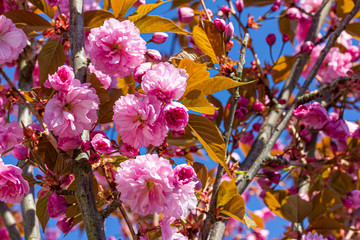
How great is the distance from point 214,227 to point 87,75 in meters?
0.49

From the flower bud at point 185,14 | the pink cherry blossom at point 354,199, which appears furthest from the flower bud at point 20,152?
the pink cherry blossom at point 354,199

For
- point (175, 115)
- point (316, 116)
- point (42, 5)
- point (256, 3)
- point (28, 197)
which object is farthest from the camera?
point (256, 3)

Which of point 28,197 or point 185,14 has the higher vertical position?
point 185,14

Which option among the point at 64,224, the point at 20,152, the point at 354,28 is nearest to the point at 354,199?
the point at 354,28

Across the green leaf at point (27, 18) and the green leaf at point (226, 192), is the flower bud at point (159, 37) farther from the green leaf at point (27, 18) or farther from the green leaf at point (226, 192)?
the green leaf at point (226, 192)

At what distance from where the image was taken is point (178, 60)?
923mm

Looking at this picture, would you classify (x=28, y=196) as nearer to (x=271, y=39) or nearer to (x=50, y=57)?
(x=50, y=57)

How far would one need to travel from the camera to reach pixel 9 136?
96cm

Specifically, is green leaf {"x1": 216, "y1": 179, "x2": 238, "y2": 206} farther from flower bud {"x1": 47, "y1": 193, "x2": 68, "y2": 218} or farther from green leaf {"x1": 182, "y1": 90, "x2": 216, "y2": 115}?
flower bud {"x1": 47, "y1": 193, "x2": 68, "y2": 218}

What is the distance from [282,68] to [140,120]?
0.93 meters

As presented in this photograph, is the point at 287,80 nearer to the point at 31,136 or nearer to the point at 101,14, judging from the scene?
the point at 101,14

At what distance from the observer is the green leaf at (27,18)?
3.42 feet

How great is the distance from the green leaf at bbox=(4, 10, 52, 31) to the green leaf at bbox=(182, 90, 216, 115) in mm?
464

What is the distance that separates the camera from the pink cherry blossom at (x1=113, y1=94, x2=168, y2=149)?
0.76 meters
